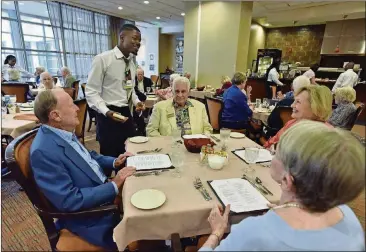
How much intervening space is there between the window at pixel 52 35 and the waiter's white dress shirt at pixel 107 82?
212 inches

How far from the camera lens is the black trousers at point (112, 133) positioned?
2287 millimetres

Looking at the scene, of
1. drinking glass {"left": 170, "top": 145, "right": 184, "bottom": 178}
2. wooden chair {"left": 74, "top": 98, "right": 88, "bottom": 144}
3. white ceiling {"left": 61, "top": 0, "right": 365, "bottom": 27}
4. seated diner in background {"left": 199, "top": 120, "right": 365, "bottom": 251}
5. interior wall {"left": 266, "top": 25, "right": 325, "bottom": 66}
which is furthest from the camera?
interior wall {"left": 266, "top": 25, "right": 325, "bottom": 66}

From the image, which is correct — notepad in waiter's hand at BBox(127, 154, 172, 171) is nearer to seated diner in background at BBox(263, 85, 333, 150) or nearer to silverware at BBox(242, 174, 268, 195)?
silverware at BBox(242, 174, 268, 195)

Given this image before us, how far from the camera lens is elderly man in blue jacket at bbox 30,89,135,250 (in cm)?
112

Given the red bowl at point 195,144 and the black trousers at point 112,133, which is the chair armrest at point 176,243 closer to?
the red bowl at point 195,144

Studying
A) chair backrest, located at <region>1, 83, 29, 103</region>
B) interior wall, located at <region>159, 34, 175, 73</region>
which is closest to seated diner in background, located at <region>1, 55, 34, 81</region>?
chair backrest, located at <region>1, 83, 29, 103</region>

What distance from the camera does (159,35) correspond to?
12.5m

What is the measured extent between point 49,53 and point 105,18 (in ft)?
9.74

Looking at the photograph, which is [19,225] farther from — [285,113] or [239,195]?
[285,113]

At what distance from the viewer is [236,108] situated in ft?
11.2

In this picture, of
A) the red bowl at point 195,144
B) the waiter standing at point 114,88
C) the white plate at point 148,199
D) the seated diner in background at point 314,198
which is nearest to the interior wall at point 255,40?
the waiter standing at point 114,88

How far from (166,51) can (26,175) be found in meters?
12.9

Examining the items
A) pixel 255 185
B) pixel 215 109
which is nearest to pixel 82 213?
pixel 255 185

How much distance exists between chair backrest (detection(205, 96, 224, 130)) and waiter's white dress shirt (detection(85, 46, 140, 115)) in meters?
1.41
